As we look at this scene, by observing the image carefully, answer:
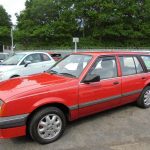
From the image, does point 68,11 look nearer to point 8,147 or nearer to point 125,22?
point 125,22

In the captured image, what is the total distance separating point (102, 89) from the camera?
488cm

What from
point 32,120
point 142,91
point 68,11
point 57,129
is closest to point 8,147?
point 32,120

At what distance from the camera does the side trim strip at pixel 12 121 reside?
372 centimetres

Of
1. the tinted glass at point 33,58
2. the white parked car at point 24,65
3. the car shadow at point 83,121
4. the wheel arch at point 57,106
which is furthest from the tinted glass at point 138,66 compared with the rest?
the tinted glass at point 33,58

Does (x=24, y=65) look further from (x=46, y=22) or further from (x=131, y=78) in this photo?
(x=46, y=22)

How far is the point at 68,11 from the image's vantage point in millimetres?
47625

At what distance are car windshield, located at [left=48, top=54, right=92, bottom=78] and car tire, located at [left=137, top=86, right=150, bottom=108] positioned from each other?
6.23 feet

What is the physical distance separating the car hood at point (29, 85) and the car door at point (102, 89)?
1.41 ft

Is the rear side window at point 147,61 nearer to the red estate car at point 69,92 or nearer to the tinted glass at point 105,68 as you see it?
the red estate car at point 69,92

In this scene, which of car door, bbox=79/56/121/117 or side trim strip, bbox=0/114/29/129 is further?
car door, bbox=79/56/121/117

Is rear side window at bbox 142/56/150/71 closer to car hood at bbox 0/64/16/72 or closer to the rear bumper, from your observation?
the rear bumper

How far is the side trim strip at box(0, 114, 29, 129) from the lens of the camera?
12.2 feet

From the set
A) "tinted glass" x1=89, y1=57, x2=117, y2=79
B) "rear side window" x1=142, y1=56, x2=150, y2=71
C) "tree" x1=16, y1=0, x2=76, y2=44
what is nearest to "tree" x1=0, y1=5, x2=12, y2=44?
"tree" x1=16, y1=0, x2=76, y2=44

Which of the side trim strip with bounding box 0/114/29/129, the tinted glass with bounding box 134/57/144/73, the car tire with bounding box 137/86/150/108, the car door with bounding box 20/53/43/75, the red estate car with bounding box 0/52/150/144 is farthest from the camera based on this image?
the car door with bounding box 20/53/43/75
